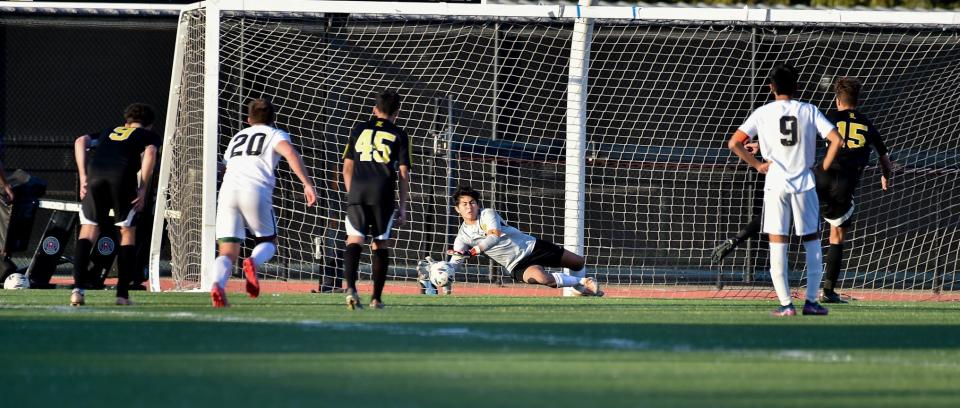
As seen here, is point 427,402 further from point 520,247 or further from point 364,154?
point 520,247

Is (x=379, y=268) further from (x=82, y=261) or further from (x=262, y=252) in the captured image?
(x=82, y=261)

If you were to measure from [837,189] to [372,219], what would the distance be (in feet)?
14.2

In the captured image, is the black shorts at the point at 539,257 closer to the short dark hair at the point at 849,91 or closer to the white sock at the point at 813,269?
the short dark hair at the point at 849,91

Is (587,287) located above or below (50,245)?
below

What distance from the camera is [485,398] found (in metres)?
4.37

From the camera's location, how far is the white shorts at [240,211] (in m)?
9.59

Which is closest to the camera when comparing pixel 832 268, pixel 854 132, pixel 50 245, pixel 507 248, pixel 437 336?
pixel 437 336

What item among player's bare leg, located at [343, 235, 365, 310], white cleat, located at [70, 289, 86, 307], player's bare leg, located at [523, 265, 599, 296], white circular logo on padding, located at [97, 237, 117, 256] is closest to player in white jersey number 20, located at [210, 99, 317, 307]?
player's bare leg, located at [343, 235, 365, 310]

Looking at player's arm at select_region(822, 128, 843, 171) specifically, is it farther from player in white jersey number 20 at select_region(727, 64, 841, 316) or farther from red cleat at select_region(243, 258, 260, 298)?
red cleat at select_region(243, 258, 260, 298)

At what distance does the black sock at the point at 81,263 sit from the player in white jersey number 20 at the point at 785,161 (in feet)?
15.0

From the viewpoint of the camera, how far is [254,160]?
961 centimetres

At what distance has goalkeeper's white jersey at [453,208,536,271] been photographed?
41.8ft

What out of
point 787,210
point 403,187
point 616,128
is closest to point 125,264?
point 403,187

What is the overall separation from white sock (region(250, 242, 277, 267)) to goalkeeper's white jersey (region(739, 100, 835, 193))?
342 cm
